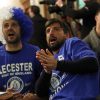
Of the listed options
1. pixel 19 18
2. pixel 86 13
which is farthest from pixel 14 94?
pixel 86 13

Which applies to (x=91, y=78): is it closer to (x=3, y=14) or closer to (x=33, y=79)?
(x=33, y=79)

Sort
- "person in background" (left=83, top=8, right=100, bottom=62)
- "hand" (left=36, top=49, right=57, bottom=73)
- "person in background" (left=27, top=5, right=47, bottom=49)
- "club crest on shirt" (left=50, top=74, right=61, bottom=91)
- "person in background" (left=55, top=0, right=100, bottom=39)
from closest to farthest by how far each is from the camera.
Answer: "hand" (left=36, top=49, right=57, bottom=73) < "club crest on shirt" (left=50, top=74, right=61, bottom=91) < "person in background" (left=83, top=8, right=100, bottom=62) < "person in background" (left=55, top=0, right=100, bottom=39) < "person in background" (left=27, top=5, right=47, bottom=49)

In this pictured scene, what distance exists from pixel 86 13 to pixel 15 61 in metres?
1.52

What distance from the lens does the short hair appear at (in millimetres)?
3265

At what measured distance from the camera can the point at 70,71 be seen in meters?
2.75

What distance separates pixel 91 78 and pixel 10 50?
0.76 meters

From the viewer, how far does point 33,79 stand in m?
3.12

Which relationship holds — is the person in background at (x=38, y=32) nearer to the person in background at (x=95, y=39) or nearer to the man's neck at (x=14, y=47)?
the person in background at (x=95, y=39)

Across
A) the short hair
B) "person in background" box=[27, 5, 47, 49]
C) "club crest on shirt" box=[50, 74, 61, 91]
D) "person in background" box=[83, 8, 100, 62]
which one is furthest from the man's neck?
"person in background" box=[27, 5, 47, 49]

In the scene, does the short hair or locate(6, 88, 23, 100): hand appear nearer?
locate(6, 88, 23, 100): hand

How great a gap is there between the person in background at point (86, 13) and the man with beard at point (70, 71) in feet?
4.82

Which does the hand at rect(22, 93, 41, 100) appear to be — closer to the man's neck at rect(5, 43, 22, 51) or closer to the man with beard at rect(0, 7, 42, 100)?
the man with beard at rect(0, 7, 42, 100)

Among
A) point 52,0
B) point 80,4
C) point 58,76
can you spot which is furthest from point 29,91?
point 80,4

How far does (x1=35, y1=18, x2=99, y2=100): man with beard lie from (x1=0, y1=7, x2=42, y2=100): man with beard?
0.56ft
